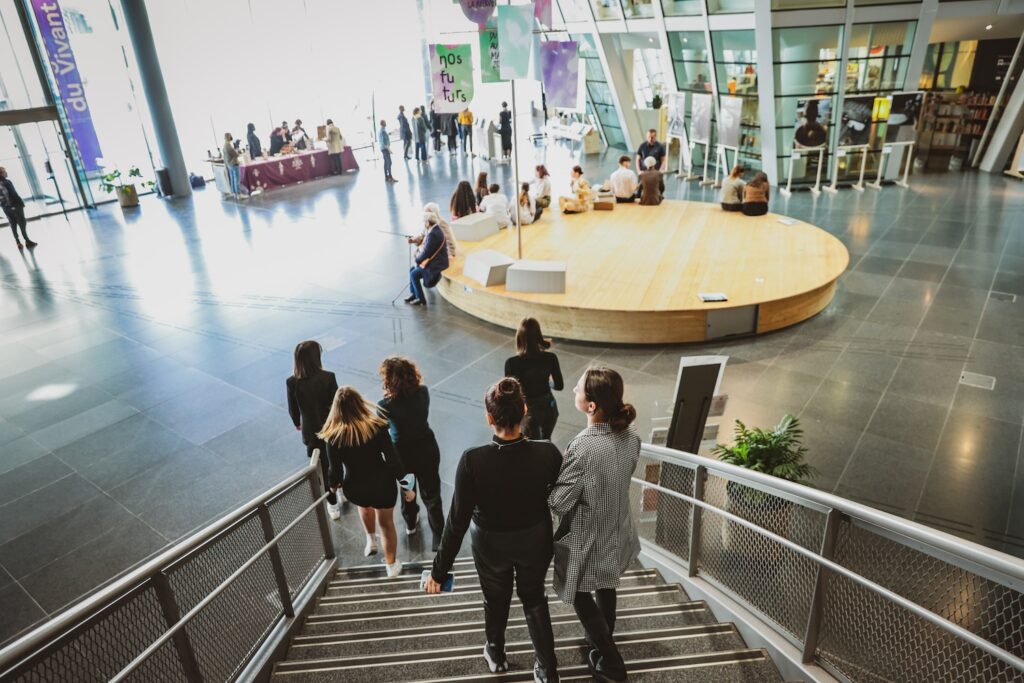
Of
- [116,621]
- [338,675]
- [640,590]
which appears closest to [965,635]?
[640,590]

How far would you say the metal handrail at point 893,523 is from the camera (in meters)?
1.73

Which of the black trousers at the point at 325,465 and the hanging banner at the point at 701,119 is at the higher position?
the hanging banner at the point at 701,119

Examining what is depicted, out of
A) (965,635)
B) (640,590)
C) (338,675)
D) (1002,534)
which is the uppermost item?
(965,635)

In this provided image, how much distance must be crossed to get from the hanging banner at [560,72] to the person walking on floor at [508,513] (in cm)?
884

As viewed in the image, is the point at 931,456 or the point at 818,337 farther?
the point at 818,337

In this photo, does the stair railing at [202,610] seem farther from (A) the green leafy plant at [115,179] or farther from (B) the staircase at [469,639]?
(A) the green leafy plant at [115,179]

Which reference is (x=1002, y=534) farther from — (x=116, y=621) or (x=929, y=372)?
(x=116, y=621)

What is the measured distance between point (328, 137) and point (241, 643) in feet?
59.8

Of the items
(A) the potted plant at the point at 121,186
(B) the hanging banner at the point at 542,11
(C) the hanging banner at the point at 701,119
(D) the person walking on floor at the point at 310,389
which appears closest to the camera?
(D) the person walking on floor at the point at 310,389

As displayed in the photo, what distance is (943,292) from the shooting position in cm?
895

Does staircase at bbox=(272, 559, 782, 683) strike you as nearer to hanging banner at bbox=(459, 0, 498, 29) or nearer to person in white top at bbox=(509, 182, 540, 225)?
hanging banner at bbox=(459, 0, 498, 29)

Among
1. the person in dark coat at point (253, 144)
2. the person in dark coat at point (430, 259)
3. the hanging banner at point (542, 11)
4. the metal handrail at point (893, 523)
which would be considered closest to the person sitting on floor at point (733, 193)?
the hanging banner at point (542, 11)

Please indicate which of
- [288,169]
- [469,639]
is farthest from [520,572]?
[288,169]

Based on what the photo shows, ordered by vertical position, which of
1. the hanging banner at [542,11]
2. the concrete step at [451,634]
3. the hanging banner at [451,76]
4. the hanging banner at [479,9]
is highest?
the hanging banner at [542,11]
